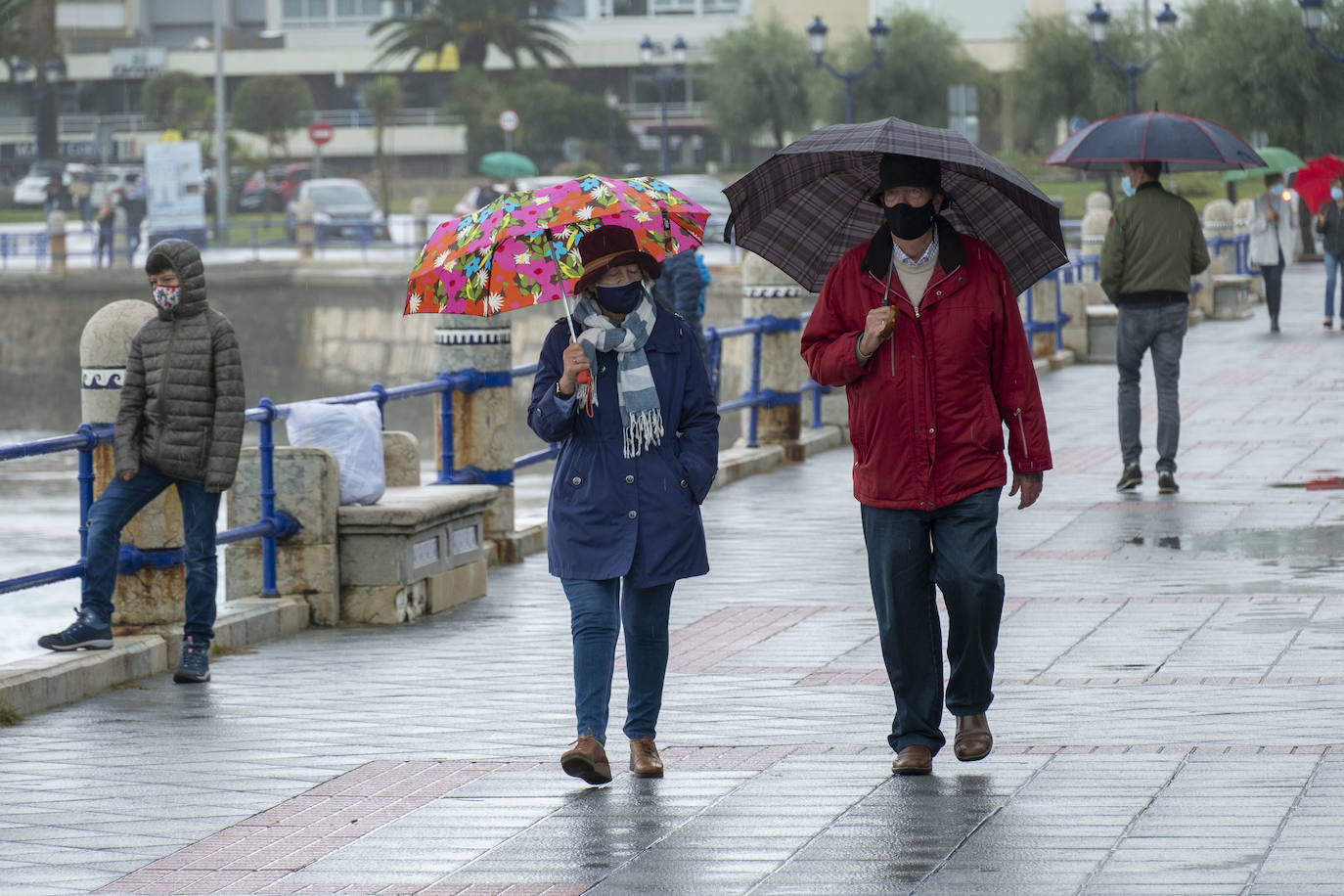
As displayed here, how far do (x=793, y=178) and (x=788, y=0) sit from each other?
80.9m

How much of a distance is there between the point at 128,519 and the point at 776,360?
7955mm

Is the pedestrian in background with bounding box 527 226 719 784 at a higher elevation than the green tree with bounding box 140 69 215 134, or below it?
below

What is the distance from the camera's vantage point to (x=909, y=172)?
5879 mm

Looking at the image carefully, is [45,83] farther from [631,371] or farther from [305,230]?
[631,371]

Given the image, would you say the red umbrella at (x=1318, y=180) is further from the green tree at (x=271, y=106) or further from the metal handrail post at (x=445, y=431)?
the green tree at (x=271, y=106)

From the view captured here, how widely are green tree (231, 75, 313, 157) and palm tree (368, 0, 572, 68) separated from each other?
6.41m

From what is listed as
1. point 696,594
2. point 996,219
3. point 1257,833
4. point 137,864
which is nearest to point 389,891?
point 137,864

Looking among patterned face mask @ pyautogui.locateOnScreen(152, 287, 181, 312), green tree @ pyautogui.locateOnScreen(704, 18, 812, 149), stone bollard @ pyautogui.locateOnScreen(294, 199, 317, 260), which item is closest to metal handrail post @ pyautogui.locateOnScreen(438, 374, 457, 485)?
patterned face mask @ pyautogui.locateOnScreen(152, 287, 181, 312)

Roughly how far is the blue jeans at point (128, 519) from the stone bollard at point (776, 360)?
25.5ft

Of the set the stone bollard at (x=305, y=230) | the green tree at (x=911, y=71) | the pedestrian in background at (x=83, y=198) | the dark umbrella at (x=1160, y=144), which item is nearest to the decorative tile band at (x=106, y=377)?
the dark umbrella at (x=1160, y=144)

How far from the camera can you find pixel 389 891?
4.96 m

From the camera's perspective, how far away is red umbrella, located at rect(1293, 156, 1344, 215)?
78.9 feet

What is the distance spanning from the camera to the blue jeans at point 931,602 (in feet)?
19.5

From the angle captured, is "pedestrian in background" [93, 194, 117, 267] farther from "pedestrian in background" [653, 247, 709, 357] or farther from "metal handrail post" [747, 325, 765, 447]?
"pedestrian in background" [653, 247, 709, 357]
